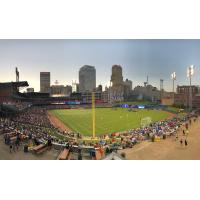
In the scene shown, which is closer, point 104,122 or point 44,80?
point 104,122

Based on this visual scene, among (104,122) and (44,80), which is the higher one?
(44,80)

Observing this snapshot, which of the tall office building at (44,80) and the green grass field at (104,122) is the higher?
the tall office building at (44,80)

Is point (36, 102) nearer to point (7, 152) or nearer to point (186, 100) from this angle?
point (186, 100)

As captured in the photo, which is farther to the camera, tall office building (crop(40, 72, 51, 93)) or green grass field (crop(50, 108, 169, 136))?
tall office building (crop(40, 72, 51, 93))

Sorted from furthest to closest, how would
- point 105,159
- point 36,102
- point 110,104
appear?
point 110,104 < point 36,102 < point 105,159

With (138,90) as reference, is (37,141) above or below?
below

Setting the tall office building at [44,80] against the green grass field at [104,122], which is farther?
the tall office building at [44,80]

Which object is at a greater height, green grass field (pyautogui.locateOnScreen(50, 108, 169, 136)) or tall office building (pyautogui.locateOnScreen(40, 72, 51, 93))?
tall office building (pyautogui.locateOnScreen(40, 72, 51, 93))

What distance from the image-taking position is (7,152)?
23.6ft

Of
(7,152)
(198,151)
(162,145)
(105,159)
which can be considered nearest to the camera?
(105,159)
